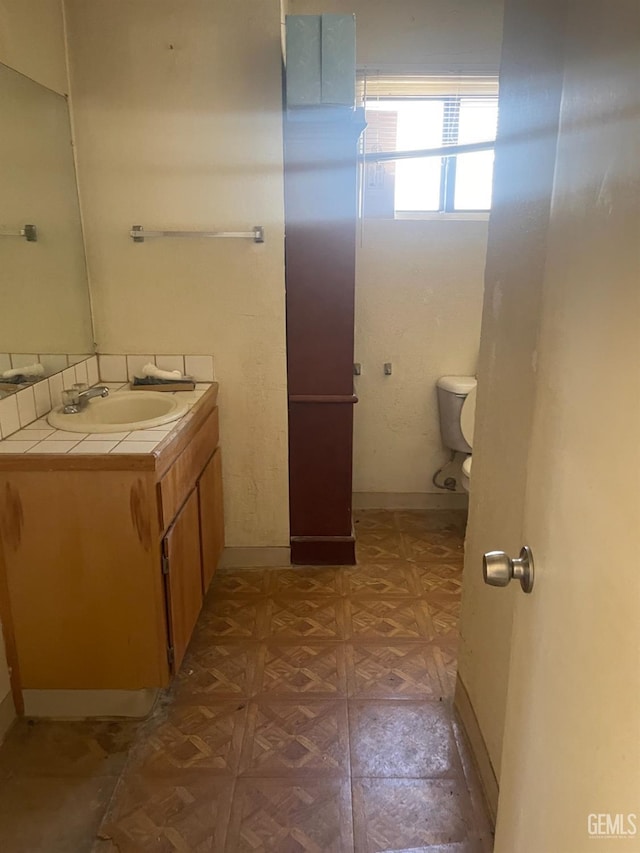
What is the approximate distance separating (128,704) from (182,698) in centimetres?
17

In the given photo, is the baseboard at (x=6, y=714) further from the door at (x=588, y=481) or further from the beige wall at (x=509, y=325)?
the door at (x=588, y=481)

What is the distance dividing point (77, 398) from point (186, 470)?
17.5 inches

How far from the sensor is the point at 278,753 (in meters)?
1.75

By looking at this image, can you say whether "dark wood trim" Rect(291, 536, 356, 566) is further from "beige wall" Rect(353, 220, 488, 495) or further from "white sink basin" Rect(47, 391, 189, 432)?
"white sink basin" Rect(47, 391, 189, 432)

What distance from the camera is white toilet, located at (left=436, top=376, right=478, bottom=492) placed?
116 inches

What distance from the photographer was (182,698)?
1.97m

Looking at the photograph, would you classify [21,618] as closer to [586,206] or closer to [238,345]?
[238,345]

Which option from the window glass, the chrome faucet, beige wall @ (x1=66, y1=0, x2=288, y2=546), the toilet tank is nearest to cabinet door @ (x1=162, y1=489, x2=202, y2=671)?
the chrome faucet

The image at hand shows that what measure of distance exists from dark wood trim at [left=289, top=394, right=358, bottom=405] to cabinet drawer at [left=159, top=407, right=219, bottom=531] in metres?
0.34

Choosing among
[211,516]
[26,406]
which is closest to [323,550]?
[211,516]

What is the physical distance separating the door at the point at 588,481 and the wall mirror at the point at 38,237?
5.40 ft

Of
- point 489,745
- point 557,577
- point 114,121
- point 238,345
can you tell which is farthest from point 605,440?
point 114,121

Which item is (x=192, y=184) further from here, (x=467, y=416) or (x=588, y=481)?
(x=588, y=481)

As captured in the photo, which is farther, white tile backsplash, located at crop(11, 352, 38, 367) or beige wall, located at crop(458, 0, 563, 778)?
white tile backsplash, located at crop(11, 352, 38, 367)
